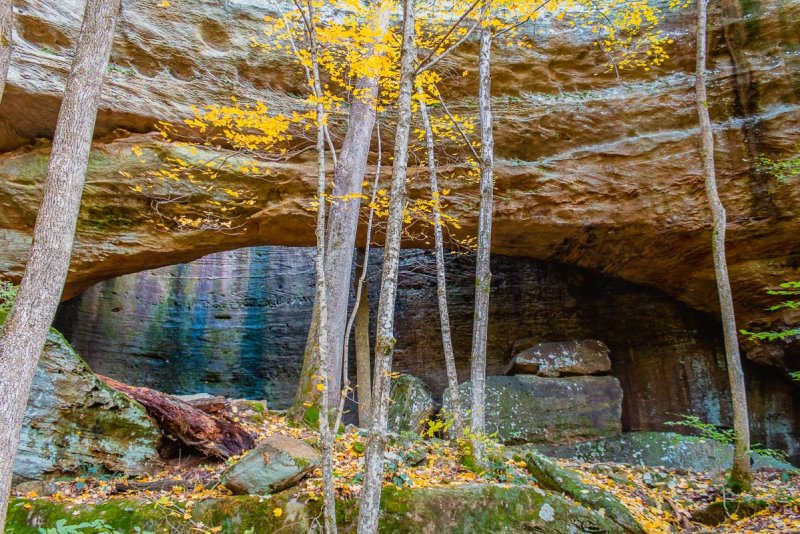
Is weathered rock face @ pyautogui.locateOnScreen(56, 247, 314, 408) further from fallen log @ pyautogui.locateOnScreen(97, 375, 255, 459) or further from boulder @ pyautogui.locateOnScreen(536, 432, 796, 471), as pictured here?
boulder @ pyautogui.locateOnScreen(536, 432, 796, 471)

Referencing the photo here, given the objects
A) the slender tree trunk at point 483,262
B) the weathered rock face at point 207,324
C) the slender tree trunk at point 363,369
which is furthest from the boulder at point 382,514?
the weathered rock face at point 207,324

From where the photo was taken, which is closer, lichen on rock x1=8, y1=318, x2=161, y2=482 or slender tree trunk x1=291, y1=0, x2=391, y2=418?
lichen on rock x1=8, y1=318, x2=161, y2=482

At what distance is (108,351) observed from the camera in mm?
11852

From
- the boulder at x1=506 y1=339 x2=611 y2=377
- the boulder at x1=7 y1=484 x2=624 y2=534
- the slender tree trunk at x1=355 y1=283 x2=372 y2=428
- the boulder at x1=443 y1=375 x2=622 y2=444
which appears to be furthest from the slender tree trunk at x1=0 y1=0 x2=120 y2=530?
the boulder at x1=506 y1=339 x2=611 y2=377

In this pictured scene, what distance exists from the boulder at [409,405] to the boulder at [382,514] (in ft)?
18.7

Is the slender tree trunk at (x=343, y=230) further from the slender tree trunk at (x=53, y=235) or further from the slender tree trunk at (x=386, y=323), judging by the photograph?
the slender tree trunk at (x=53, y=235)

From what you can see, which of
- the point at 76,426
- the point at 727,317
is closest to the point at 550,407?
the point at 727,317

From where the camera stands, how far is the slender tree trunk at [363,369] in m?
9.03

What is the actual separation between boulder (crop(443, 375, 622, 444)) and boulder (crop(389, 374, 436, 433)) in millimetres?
1275

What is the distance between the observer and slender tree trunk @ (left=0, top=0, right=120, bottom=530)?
394 cm

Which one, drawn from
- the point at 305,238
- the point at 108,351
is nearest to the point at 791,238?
the point at 305,238

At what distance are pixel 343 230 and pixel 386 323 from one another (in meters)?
3.68

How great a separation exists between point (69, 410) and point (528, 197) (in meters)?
7.56

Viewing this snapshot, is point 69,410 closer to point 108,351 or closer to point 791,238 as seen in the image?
point 108,351
